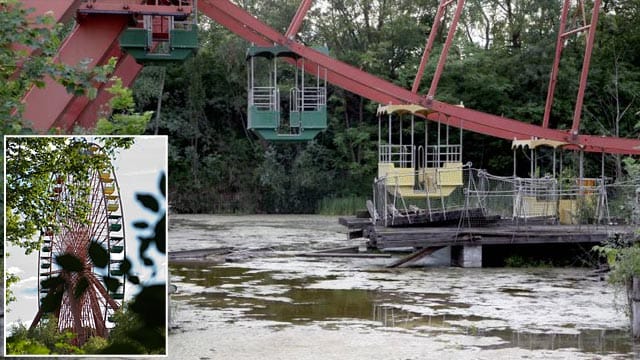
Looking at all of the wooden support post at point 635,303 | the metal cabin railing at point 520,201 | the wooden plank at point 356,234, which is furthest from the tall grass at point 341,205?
the wooden support post at point 635,303

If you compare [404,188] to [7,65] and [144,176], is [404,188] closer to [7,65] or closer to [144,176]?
[7,65]

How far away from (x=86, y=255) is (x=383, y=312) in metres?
7.96

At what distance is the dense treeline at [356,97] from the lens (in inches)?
1545

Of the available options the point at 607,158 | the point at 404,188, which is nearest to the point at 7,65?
the point at 404,188

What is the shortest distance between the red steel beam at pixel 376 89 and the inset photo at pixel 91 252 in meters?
14.6

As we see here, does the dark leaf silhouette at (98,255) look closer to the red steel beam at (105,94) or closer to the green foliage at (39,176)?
the green foliage at (39,176)

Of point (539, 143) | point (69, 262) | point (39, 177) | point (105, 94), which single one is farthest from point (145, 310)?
point (539, 143)

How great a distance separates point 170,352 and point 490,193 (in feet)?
38.1

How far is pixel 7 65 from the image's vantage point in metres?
7.68

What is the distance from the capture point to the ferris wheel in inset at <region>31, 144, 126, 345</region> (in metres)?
4.92

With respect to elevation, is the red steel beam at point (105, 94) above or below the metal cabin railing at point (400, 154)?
above

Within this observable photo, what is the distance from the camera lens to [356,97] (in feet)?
142

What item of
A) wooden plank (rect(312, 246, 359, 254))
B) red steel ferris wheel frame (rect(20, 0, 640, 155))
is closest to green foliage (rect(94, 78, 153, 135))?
red steel ferris wheel frame (rect(20, 0, 640, 155))

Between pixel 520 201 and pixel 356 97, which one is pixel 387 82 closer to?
pixel 520 201
